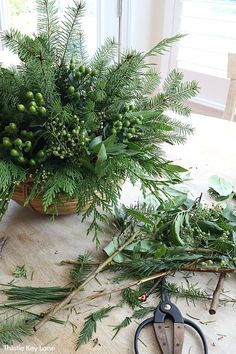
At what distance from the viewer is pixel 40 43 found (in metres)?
0.69

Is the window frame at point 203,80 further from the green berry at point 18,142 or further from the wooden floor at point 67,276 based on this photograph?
the green berry at point 18,142

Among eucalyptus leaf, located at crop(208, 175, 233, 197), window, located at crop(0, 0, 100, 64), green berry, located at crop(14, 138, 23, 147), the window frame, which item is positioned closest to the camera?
green berry, located at crop(14, 138, 23, 147)

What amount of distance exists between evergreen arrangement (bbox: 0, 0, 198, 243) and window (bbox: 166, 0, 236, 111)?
1.37 meters

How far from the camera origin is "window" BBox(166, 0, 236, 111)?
1.96 m

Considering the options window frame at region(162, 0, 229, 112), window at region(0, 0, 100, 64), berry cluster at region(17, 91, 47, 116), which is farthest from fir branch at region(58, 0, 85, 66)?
window at region(0, 0, 100, 64)

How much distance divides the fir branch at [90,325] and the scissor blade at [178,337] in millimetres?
105

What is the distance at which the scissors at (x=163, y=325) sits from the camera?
20.7 inches

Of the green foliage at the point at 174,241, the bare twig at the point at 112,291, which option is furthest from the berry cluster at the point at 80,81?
the bare twig at the point at 112,291

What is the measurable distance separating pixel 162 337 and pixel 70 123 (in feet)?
1.23

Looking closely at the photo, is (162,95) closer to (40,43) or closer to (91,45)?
(40,43)

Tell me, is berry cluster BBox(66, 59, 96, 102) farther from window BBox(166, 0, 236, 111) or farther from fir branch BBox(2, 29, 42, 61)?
window BBox(166, 0, 236, 111)

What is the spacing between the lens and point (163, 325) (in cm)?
56

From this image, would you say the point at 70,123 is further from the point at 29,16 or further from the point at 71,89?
the point at 29,16

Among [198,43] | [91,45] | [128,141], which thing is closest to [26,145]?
[128,141]
